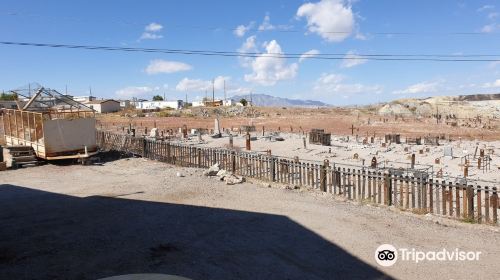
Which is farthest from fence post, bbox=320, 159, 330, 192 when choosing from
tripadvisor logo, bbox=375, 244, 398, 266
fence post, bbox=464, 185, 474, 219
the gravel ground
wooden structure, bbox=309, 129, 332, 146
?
wooden structure, bbox=309, 129, 332, 146

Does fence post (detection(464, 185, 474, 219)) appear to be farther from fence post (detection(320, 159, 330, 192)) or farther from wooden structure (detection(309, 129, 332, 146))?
wooden structure (detection(309, 129, 332, 146))

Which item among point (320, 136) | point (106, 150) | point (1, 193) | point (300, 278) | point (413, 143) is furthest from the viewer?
point (413, 143)

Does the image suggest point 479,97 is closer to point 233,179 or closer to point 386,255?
point 233,179

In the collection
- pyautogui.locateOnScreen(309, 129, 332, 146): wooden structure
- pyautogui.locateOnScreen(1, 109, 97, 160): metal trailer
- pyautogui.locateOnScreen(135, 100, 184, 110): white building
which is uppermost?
A: pyautogui.locateOnScreen(135, 100, 184, 110): white building

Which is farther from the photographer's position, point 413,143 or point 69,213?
point 413,143

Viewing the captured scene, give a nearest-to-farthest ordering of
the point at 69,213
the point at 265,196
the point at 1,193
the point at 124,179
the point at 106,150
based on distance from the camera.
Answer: the point at 69,213 → the point at 265,196 → the point at 1,193 → the point at 124,179 → the point at 106,150

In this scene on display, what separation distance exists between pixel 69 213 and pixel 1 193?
4.58m

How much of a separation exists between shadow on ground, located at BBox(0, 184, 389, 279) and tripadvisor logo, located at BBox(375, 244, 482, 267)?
1.66 feet

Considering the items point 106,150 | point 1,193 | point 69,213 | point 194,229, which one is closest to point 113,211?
point 69,213

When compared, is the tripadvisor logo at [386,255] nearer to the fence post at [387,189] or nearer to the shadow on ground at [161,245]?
Answer: the shadow on ground at [161,245]

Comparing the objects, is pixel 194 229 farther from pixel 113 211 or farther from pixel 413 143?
pixel 413 143

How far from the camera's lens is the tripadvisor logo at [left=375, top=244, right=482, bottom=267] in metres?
7.02

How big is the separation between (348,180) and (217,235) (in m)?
5.26

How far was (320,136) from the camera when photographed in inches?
1287
